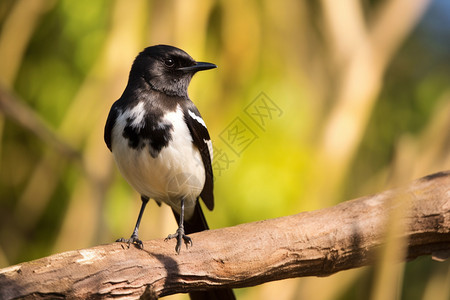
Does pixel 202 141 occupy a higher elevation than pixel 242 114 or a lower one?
lower

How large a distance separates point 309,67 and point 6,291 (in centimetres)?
269

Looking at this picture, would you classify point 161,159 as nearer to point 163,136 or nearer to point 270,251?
point 163,136

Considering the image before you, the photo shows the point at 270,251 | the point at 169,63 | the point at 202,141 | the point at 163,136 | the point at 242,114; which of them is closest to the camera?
the point at 270,251

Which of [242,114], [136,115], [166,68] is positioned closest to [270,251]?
[136,115]

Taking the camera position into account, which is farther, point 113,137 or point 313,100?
point 313,100

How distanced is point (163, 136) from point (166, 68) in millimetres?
543

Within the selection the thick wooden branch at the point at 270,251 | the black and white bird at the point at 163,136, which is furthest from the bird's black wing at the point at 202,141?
the thick wooden branch at the point at 270,251

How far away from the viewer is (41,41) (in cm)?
552

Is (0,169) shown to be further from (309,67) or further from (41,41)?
(309,67)

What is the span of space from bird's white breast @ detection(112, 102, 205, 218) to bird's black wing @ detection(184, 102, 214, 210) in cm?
3

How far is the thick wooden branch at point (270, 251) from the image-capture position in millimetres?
2486

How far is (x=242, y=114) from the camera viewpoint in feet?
14.4

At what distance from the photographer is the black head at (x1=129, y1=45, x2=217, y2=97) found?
335cm

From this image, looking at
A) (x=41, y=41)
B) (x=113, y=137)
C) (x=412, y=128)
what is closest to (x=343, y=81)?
(x=113, y=137)
